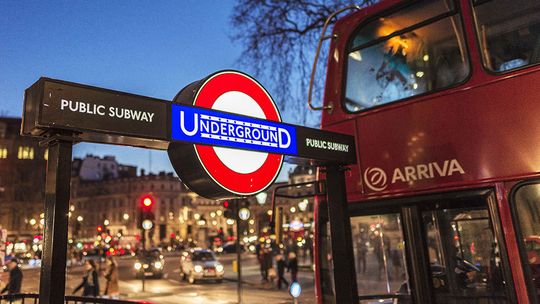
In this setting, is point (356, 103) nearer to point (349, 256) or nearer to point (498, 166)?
point (498, 166)

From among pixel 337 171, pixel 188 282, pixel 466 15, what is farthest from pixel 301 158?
pixel 188 282

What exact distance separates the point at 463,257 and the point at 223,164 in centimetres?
276

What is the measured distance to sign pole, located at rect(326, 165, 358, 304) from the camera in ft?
11.1

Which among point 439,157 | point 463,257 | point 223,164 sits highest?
point 439,157

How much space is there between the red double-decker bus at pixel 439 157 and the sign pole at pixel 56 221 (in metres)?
2.12

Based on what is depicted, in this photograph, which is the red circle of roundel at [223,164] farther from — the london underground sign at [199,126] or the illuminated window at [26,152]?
the illuminated window at [26,152]

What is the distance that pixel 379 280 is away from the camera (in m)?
4.74

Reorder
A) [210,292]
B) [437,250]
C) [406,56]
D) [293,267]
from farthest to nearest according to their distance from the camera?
1. [210,292]
2. [293,267]
3. [406,56]
4. [437,250]

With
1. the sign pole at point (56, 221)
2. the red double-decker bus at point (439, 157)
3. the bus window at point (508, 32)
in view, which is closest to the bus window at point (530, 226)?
the red double-decker bus at point (439, 157)

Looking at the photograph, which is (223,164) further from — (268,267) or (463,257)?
(268,267)

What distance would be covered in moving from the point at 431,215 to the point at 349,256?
1234 millimetres

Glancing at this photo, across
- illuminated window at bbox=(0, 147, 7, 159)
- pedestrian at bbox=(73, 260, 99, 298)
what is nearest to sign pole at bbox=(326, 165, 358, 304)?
pedestrian at bbox=(73, 260, 99, 298)

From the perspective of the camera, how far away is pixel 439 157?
418 centimetres

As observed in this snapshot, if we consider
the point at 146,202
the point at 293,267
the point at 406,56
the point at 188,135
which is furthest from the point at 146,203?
the point at 188,135
